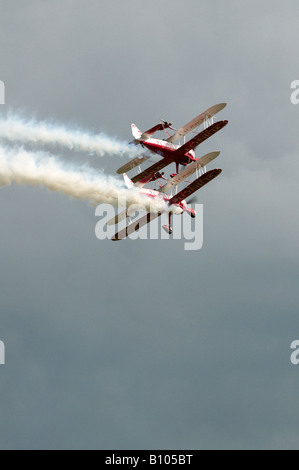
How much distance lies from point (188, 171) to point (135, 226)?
4.52 metres

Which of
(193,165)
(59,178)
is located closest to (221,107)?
(193,165)

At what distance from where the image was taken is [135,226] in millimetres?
76188

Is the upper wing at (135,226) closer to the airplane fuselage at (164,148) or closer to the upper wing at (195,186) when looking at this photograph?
the upper wing at (195,186)

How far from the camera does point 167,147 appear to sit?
7556 centimetres

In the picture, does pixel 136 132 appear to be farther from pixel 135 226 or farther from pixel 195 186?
pixel 135 226

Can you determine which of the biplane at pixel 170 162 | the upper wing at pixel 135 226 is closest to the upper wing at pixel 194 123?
the biplane at pixel 170 162

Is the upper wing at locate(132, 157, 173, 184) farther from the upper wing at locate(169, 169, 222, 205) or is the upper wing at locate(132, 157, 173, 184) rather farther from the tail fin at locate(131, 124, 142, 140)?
the tail fin at locate(131, 124, 142, 140)

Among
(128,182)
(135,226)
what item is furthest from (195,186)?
(135,226)
